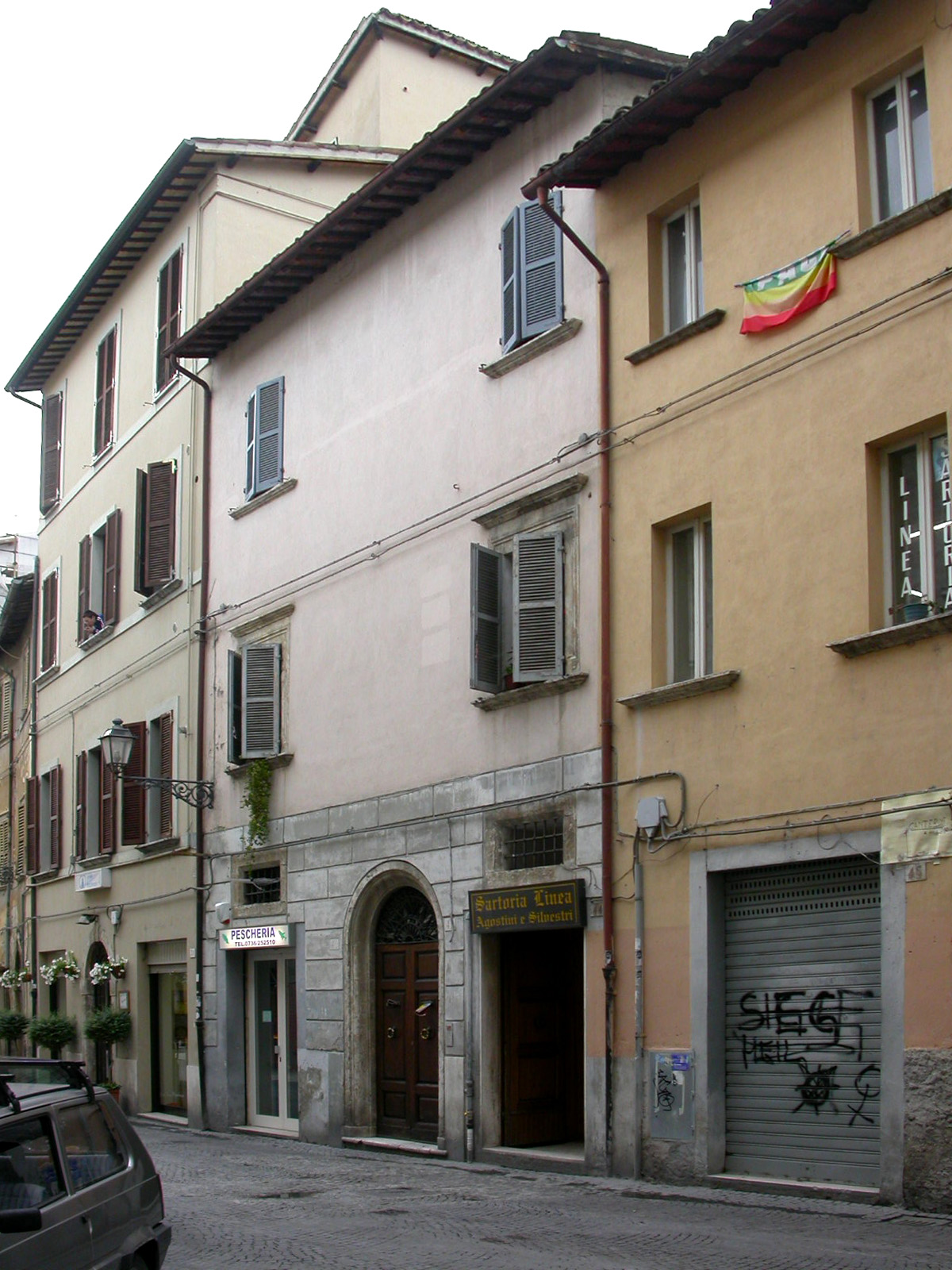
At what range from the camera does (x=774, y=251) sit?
13.0 meters

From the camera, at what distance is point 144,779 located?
2064 centimetres

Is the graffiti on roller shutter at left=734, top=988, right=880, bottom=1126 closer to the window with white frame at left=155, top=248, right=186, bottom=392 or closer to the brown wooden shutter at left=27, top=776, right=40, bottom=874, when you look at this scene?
the window with white frame at left=155, top=248, right=186, bottom=392

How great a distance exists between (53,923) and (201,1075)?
320 inches

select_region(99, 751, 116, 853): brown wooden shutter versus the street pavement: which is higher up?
select_region(99, 751, 116, 853): brown wooden shutter

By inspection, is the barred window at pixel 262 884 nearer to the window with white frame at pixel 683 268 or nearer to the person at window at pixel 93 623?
the person at window at pixel 93 623

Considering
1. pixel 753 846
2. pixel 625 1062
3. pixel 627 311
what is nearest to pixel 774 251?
pixel 627 311

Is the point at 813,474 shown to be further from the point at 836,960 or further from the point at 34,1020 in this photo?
the point at 34,1020

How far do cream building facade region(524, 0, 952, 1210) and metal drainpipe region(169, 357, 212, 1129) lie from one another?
883 centimetres

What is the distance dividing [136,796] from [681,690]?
1237 cm

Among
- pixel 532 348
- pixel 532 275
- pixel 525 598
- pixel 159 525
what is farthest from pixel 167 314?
pixel 525 598

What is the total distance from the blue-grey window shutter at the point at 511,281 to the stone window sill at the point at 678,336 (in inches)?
74.0

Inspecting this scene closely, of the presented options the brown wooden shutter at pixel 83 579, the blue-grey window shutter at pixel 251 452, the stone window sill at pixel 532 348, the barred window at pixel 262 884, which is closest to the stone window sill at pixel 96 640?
the brown wooden shutter at pixel 83 579

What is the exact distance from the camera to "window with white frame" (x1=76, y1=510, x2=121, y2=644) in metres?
25.8

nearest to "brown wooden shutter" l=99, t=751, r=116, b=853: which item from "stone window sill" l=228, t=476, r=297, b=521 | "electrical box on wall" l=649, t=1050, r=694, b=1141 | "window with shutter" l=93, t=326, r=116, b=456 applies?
"window with shutter" l=93, t=326, r=116, b=456
